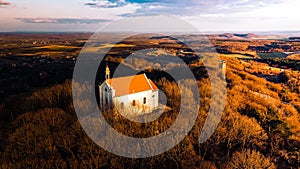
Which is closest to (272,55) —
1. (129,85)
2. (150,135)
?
(129,85)

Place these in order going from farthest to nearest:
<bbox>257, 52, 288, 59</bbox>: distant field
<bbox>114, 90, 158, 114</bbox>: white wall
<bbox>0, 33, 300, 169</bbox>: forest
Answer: <bbox>257, 52, 288, 59</bbox>: distant field, <bbox>114, 90, 158, 114</bbox>: white wall, <bbox>0, 33, 300, 169</bbox>: forest

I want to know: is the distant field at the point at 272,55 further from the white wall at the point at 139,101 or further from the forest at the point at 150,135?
the white wall at the point at 139,101

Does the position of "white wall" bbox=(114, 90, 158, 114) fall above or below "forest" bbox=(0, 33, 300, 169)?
above

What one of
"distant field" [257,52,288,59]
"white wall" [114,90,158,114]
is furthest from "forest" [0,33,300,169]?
"distant field" [257,52,288,59]

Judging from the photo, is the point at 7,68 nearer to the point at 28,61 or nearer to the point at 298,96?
the point at 28,61

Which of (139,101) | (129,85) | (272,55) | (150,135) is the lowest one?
(150,135)

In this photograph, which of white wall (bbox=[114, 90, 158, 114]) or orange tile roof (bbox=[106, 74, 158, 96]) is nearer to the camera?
white wall (bbox=[114, 90, 158, 114])

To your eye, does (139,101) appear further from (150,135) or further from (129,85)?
(150,135)

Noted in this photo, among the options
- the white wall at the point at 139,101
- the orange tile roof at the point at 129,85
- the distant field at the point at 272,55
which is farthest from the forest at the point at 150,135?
the distant field at the point at 272,55

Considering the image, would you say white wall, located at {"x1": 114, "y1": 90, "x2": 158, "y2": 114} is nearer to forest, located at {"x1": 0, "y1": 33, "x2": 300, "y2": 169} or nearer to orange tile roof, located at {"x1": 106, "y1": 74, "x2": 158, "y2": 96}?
orange tile roof, located at {"x1": 106, "y1": 74, "x2": 158, "y2": 96}
